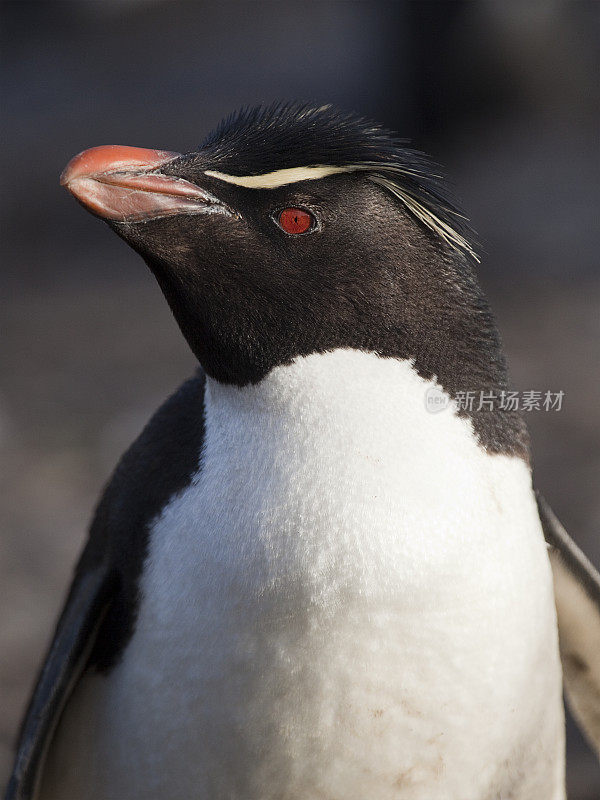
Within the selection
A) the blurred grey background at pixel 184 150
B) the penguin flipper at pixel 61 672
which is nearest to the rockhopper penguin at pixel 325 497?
the penguin flipper at pixel 61 672

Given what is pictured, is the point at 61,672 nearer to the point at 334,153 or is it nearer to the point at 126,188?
the point at 126,188

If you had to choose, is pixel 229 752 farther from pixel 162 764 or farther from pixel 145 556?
pixel 145 556

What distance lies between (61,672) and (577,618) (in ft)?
3.48

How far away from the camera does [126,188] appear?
170 centimetres

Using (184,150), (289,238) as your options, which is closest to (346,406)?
(289,238)

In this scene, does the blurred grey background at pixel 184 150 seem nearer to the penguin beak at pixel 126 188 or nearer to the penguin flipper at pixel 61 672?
the penguin flipper at pixel 61 672

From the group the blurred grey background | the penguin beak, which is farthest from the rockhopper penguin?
the blurred grey background

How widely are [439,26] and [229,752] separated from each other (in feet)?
25.9

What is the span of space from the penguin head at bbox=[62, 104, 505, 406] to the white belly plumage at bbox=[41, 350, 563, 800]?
6cm

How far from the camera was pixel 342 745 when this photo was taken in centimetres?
190

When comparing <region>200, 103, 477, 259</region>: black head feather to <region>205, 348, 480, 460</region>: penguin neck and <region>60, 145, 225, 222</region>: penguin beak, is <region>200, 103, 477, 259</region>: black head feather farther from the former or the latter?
<region>205, 348, 480, 460</region>: penguin neck

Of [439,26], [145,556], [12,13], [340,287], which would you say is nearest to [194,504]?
[145,556]

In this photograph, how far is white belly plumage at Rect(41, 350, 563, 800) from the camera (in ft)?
5.93

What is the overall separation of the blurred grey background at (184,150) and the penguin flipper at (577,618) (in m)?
0.95
